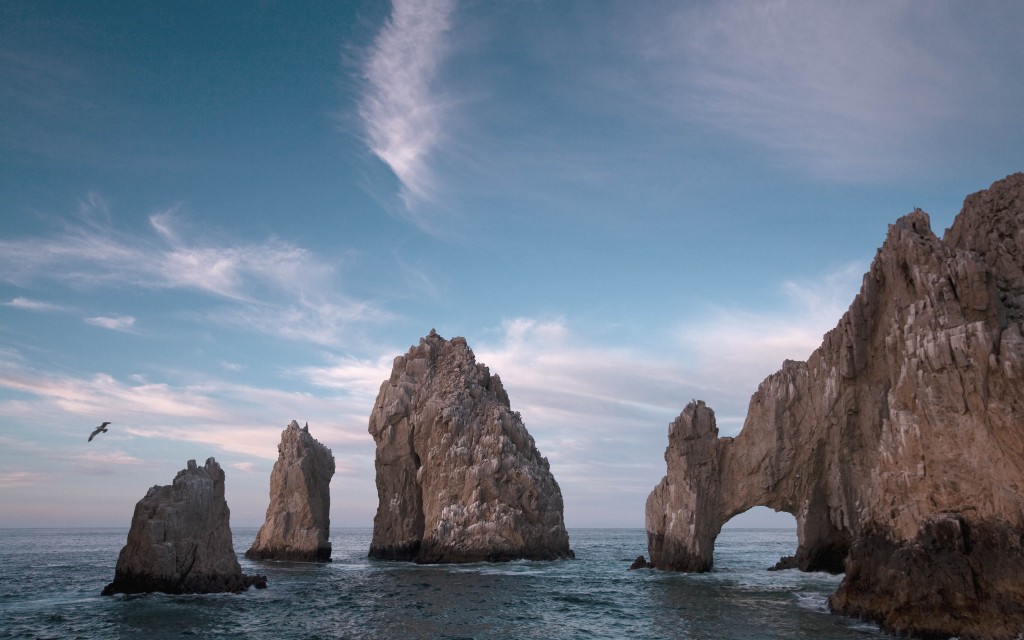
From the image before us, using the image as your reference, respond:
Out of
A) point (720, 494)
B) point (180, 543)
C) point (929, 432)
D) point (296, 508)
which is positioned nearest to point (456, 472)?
point (296, 508)

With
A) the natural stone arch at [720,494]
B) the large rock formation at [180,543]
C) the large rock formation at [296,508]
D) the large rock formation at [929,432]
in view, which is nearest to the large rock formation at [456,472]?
the large rock formation at [296,508]

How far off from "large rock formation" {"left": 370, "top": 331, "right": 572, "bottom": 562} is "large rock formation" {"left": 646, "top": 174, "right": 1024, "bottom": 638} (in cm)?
2599

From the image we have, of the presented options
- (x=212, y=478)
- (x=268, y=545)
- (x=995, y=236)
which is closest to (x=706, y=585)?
(x=995, y=236)

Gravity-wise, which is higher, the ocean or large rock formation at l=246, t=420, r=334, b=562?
large rock formation at l=246, t=420, r=334, b=562

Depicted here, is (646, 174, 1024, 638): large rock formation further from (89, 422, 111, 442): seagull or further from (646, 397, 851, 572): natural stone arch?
(89, 422, 111, 442): seagull

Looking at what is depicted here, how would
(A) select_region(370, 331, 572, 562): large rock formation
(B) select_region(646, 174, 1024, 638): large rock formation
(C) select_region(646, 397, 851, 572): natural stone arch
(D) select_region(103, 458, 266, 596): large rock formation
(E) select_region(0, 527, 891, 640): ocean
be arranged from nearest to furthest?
1. (B) select_region(646, 174, 1024, 638): large rock formation
2. (E) select_region(0, 527, 891, 640): ocean
3. (D) select_region(103, 458, 266, 596): large rock formation
4. (C) select_region(646, 397, 851, 572): natural stone arch
5. (A) select_region(370, 331, 572, 562): large rock formation

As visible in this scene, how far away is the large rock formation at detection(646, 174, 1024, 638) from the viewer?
79.1ft

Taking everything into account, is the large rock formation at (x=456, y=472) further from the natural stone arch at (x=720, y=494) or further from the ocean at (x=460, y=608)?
the natural stone arch at (x=720, y=494)

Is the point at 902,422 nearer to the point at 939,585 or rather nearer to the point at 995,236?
the point at 939,585

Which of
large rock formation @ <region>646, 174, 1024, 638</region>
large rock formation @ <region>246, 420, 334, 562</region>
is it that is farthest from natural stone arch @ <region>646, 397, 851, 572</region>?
large rock formation @ <region>246, 420, 334, 562</region>

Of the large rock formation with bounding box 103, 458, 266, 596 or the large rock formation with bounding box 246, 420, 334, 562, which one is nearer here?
the large rock formation with bounding box 103, 458, 266, 596

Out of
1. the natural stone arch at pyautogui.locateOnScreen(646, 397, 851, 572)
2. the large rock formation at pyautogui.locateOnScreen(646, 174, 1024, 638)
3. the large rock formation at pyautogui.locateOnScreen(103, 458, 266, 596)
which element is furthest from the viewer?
the natural stone arch at pyautogui.locateOnScreen(646, 397, 851, 572)

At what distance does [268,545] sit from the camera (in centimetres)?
6419

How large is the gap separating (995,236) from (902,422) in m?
9.57
